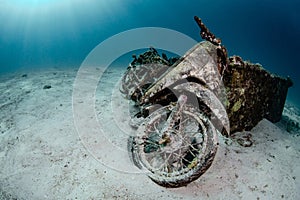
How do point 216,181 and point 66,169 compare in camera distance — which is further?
point 66,169

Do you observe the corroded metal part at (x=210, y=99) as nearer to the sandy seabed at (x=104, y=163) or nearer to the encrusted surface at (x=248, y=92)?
the encrusted surface at (x=248, y=92)

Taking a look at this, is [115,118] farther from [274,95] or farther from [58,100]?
[274,95]

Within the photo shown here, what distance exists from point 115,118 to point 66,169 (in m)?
1.86

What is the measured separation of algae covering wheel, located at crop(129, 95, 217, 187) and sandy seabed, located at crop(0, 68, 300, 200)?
0.36 meters

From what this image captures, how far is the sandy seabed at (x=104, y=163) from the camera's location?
3.32 m

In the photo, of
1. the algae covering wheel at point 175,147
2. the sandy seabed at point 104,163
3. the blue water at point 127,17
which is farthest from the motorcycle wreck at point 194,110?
the blue water at point 127,17

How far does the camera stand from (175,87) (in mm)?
3805

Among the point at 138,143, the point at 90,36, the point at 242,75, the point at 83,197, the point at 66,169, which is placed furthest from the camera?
the point at 90,36

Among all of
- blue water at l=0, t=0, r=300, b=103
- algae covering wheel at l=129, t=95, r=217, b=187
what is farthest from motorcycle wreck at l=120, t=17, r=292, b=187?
blue water at l=0, t=0, r=300, b=103

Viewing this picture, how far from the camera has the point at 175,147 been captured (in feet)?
A: 11.1

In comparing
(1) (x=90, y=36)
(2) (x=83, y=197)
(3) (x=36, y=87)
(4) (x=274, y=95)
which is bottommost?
(2) (x=83, y=197)

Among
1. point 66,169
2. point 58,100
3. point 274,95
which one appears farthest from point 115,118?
point 274,95

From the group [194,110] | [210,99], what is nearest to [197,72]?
[210,99]

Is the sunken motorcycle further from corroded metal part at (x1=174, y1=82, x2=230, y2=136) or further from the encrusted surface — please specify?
the encrusted surface
